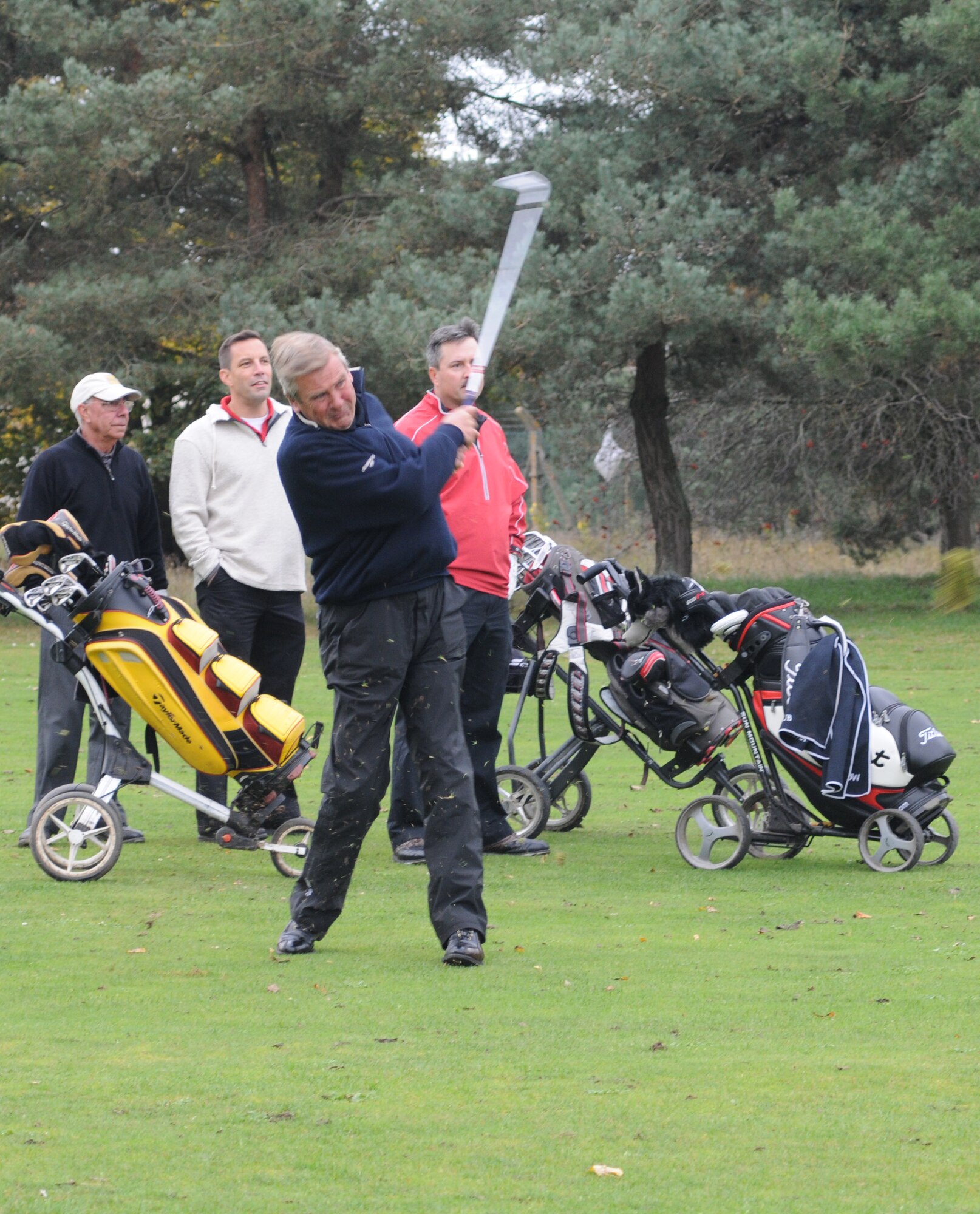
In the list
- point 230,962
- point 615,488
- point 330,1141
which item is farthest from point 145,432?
point 330,1141

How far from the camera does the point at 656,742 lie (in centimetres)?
751

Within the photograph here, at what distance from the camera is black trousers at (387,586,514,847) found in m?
7.33

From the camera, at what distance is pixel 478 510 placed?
7207 millimetres

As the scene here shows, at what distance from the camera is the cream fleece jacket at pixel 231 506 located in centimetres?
741

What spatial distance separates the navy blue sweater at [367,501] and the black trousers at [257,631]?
222 cm

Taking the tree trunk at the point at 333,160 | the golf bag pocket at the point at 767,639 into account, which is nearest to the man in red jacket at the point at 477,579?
the golf bag pocket at the point at 767,639

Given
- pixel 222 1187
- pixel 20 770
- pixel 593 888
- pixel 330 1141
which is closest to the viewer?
pixel 222 1187

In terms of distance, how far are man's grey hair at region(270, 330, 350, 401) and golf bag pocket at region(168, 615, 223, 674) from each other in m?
1.85

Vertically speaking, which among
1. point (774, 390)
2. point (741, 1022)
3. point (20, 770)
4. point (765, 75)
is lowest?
point (20, 770)

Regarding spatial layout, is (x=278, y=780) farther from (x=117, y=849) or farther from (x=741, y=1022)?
(x=741, y=1022)

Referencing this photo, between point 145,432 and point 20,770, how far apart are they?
1386cm

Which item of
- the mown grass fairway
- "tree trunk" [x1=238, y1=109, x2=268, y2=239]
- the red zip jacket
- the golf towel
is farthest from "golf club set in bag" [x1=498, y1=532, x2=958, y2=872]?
"tree trunk" [x1=238, y1=109, x2=268, y2=239]

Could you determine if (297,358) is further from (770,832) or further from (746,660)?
(770,832)

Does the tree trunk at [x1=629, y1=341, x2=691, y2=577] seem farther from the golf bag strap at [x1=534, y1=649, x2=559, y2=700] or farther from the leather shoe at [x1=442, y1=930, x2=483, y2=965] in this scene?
the leather shoe at [x1=442, y1=930, x2=483, y2=965]
